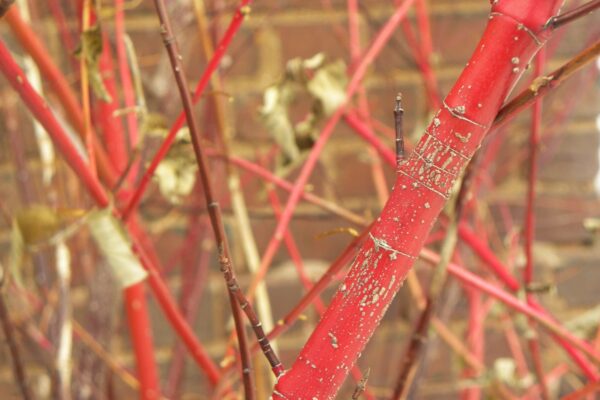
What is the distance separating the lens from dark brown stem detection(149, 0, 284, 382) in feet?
0.75

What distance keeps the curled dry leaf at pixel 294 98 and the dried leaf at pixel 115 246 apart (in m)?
0.12

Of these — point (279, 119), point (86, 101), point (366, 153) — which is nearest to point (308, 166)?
point (279, 119)

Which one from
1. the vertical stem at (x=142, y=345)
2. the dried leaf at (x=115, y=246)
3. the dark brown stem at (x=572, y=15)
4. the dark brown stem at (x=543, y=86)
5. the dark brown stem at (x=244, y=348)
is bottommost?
the vertical stem at (x=142, y=345)

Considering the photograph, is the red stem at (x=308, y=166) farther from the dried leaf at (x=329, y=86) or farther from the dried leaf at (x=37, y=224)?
the dried leaf at (x=37, y=224)

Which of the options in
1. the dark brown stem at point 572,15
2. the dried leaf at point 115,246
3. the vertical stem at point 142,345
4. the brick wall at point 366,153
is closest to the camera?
the dark brown stem at point 572,15

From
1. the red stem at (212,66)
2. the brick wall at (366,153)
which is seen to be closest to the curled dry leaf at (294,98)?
the red stem at (212,66)

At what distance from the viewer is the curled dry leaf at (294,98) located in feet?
1.29

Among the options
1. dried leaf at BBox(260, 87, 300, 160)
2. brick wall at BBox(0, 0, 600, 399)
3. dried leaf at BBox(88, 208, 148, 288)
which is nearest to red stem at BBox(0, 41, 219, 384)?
dried leaf at BBox(88, 208, 148, 288)

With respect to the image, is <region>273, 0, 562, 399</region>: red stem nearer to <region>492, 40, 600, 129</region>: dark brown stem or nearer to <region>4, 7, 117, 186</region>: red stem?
<region>492, 40, 600, 129</region>: dark brown stem

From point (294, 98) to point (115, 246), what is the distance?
0.16 meters

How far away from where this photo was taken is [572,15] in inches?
7.3

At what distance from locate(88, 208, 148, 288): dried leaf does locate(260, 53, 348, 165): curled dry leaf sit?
12 centimetres

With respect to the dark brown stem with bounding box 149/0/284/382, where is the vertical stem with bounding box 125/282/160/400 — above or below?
below

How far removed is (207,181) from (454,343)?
35 centimetres
